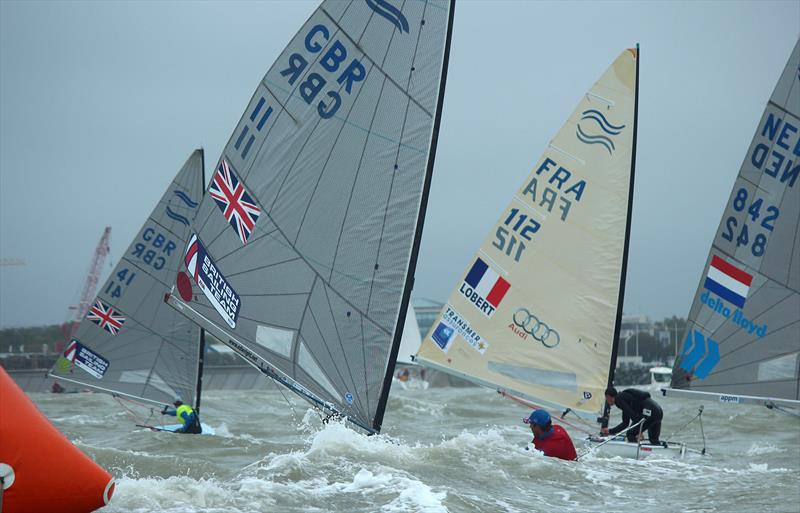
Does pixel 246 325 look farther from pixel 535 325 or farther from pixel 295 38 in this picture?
pixel 535 325

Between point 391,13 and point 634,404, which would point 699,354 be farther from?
point 391,13

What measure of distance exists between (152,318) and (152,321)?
0.18ft

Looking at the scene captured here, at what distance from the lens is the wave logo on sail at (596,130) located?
14391 millimetres

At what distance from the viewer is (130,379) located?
58.2ft

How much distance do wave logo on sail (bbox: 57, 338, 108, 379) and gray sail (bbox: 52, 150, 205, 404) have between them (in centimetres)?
2

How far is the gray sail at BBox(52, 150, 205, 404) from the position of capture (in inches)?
682

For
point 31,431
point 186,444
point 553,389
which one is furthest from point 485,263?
point 31,431

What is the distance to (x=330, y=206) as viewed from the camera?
32.4ft

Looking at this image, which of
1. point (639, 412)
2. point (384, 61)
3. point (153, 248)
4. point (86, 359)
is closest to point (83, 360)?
point (86, 359)

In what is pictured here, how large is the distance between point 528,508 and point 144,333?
10402 mm

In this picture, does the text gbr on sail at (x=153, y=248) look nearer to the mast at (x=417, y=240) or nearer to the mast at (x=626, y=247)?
the mast at (x=626, y=247)

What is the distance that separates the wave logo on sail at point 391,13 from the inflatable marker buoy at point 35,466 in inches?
211

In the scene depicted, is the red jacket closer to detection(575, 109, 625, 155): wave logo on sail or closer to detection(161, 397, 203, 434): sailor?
detection(575, 109, 625, 155): wave logo on sail

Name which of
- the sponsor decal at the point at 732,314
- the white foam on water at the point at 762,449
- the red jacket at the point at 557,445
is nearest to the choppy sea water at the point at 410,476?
the white foam on water at the point at 762,449
